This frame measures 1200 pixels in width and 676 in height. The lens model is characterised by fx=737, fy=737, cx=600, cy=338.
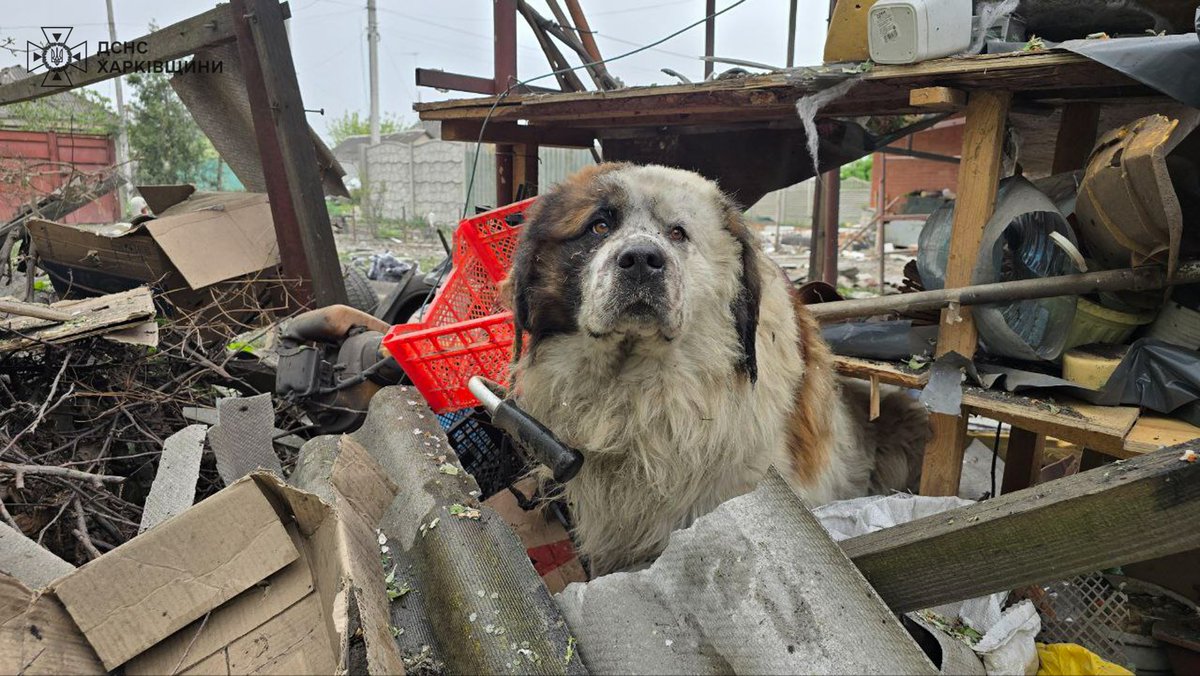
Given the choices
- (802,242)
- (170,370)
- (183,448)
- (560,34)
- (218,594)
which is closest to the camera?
Answer: (218,594)

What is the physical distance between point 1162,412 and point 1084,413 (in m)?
0.25

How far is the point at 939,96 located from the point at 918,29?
0.30 m

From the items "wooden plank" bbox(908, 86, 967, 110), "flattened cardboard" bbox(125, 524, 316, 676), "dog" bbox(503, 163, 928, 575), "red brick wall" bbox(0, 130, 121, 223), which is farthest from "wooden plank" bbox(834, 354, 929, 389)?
"red brick wall" bbox(0, 130, 121, 223)

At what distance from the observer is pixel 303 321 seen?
3908mm

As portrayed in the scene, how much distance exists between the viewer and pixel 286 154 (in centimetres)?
507

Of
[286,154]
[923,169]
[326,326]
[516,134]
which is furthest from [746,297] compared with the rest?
[923,169]

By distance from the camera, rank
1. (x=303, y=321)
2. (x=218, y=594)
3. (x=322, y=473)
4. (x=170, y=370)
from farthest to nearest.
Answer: (x=303, y=321)
(x=170, y=370)
(x=322, y=473)
(x=218, y=594)

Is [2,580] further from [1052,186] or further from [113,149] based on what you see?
[113,149]

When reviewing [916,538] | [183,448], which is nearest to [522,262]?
[183,448]

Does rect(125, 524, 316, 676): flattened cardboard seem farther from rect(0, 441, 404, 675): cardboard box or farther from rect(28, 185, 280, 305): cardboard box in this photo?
rect(28, 185, 280, 305): cardboard box

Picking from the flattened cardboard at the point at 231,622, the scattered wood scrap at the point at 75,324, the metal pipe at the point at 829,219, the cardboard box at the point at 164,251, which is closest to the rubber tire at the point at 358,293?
the cardboard box at the point at 164,251

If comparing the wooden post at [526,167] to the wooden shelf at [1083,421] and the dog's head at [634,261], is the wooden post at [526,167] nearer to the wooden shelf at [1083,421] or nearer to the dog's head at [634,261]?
the dog's head at [634,261]

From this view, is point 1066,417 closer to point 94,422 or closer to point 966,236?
point 966,236

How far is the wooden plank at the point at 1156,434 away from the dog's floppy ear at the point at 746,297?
48.9 inches
